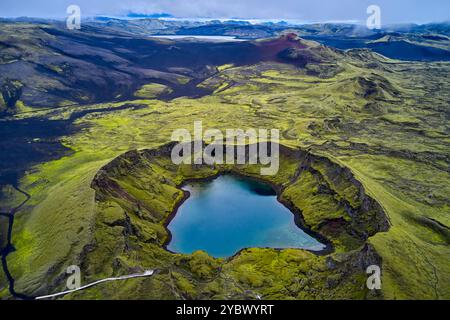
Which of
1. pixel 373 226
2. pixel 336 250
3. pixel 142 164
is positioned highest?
pixel 142 164

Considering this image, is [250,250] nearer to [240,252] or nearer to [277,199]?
[240,252]

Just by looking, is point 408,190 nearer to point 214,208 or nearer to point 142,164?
point 214,208

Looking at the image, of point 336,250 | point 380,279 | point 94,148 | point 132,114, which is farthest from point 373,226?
point 132,114

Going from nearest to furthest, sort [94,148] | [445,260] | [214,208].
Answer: [445,260] → [214,208] → [94,148]
